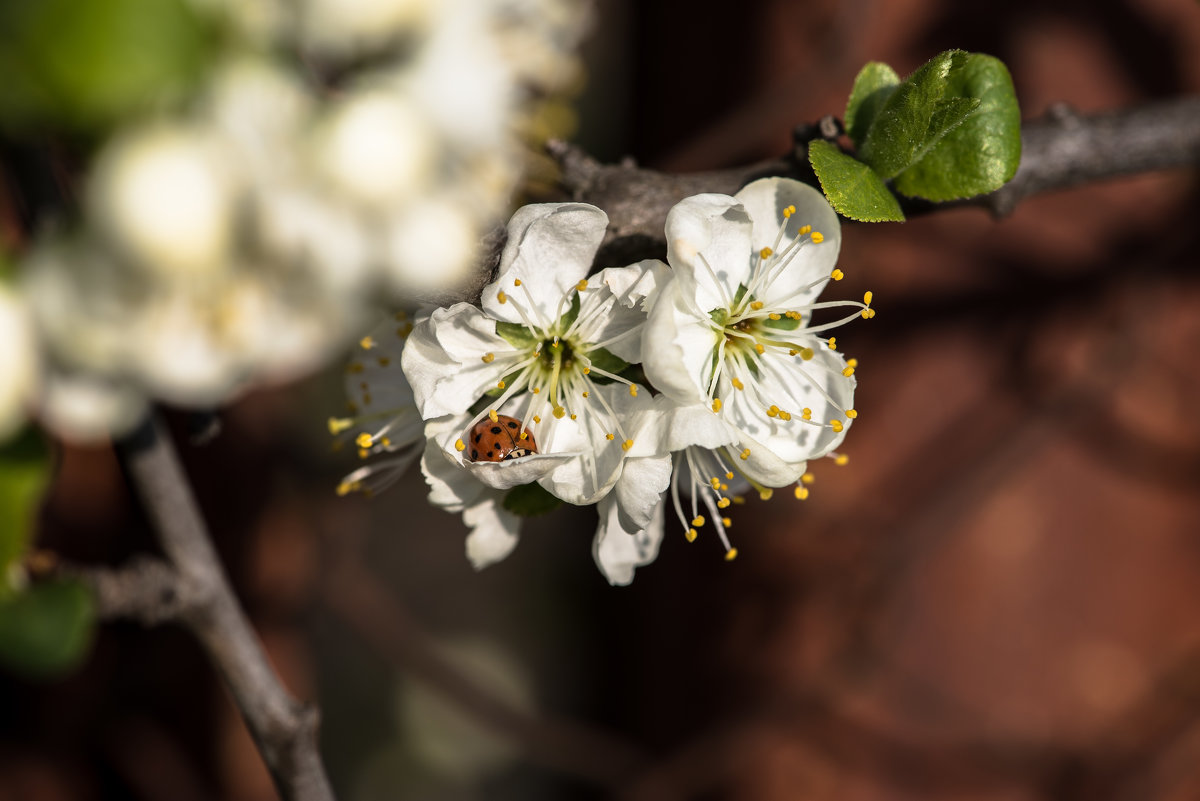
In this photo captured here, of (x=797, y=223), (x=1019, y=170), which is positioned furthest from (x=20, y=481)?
(x=1019, y=170)

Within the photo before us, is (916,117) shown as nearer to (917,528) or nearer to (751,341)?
(751,341)

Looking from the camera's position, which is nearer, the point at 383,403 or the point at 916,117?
the point at 916,117

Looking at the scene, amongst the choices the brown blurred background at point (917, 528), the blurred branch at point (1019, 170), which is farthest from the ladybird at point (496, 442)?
the brown blurred background at point (917, 528)

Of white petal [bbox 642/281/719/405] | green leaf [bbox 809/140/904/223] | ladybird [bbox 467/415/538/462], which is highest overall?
green leaf [bbox 809/140/904/223]

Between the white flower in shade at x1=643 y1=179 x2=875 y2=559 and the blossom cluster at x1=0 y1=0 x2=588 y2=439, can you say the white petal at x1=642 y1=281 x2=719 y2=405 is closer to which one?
the white flower in shade at x1=643 y1=179 x2=875 y2=559

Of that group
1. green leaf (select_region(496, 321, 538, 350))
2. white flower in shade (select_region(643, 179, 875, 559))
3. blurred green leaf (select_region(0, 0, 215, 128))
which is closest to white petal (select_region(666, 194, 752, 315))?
white flower in shade (select_region(643, 179, 875, 559))

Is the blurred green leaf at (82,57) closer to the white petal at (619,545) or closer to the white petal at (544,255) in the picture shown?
the white petal at (544,255)

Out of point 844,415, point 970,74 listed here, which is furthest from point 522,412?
point 970,74
